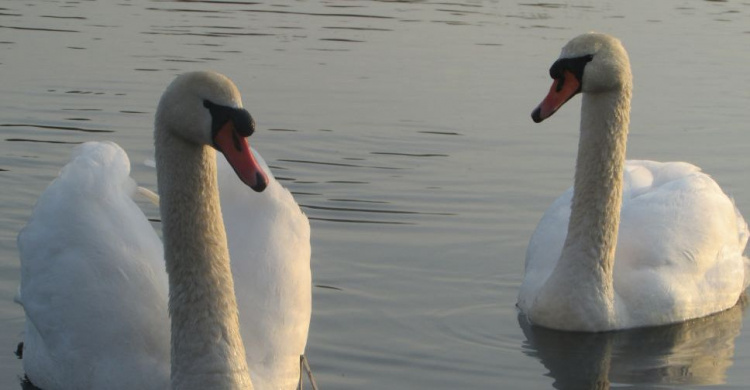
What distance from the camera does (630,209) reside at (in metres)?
8.11

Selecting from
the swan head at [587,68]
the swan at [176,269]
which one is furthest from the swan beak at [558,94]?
the swan at [176,269]

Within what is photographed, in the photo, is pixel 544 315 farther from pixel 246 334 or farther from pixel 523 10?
pixel 523 10

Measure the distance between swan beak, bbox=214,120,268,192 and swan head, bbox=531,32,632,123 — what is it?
9.30ft

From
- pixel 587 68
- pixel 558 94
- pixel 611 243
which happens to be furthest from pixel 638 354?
pixel 587 68

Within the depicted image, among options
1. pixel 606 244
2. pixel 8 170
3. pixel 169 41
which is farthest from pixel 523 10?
pixel 606 244

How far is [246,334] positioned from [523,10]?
639 inches

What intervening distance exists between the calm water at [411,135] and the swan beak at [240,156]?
168cm

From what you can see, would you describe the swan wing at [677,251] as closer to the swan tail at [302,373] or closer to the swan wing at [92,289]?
the swan tail at [302,373]

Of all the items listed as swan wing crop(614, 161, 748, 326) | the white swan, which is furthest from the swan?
swan wing crop(614, 161, 748, 326)

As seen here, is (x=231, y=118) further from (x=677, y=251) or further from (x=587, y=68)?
(x=677, y=251)

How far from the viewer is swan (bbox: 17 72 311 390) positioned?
5066 mm

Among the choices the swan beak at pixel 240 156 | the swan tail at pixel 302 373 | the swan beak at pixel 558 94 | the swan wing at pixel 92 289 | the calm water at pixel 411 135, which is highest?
the swan beak at pixel 240 156

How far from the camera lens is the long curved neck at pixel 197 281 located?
5.12m

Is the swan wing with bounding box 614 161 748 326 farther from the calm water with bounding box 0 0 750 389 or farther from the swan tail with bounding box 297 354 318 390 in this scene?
the swan tail with bounding box 297 354 318 390
